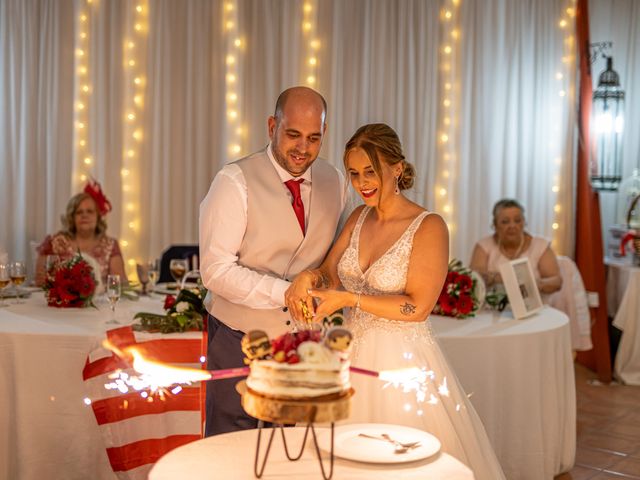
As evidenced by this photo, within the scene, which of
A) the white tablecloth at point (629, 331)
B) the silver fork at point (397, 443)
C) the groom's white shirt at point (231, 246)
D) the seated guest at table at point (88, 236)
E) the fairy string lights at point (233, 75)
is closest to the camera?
the silver fork at point (397, 443)

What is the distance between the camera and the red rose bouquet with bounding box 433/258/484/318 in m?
3.91

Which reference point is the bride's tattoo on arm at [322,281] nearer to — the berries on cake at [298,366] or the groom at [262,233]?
the groom at [262,233]

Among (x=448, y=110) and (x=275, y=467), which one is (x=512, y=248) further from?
(x=275, y=467)

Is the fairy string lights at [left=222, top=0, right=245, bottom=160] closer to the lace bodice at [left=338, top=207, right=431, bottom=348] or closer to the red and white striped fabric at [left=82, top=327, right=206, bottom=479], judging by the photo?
the red and white striped fabric at [left=82, top=327, right=206, bottom=479]

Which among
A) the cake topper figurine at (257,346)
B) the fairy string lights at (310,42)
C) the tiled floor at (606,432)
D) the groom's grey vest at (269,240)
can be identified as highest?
the fairy string lights at (310,42)

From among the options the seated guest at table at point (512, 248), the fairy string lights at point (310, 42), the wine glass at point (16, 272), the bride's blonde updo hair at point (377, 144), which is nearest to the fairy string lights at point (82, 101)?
the fairy string lights at point (310, 42)

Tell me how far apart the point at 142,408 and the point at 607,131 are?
4.48 metres

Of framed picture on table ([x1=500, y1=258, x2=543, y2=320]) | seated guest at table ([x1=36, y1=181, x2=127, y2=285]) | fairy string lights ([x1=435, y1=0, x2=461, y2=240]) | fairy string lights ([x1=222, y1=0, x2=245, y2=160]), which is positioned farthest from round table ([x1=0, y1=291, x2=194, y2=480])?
fairy string lights ([x1=435, y1=0, x2=461, y2=240])

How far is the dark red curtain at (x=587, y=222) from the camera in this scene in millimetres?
6289

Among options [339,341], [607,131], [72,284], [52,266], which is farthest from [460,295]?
[607,131]

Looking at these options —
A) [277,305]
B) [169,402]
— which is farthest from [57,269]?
[277,305]

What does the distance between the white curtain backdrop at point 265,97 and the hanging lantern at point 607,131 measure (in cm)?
22

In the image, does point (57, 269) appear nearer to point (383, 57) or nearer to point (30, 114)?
point (30, 114)

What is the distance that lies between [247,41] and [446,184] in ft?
5.85
